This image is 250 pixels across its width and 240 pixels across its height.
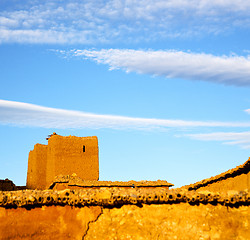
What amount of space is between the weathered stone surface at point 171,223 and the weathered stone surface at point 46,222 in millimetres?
164

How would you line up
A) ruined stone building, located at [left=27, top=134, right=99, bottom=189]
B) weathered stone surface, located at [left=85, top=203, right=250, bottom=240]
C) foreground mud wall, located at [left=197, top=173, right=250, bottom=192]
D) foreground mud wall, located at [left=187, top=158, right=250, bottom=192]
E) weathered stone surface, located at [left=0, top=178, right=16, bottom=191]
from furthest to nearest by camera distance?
weathered stone surface, located at [left=0, top=178, right=16, bottom=191], ruined stone building, located at [left=27, top=134, right=99, bottom=189], foreground mud wall, located at [left=197, top=173, right=250, bottom=192], foreground mud wall, located at [left=187, top=158, right=250, bottom=192], weathered stone surface, located at [left=85, top=203, right=250, bottom=240]

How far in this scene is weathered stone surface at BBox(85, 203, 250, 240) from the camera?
5.77 metres

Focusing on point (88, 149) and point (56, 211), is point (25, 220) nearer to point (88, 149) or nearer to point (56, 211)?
point (56, 211)

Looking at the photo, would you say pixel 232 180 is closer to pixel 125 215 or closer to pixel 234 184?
pixel 234 184

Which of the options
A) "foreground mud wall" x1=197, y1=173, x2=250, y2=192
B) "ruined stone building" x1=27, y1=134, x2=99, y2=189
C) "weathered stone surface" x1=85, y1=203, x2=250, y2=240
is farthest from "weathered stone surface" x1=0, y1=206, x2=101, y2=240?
"ruined stone building" x1=27, y1=134, x2=99, y2=189

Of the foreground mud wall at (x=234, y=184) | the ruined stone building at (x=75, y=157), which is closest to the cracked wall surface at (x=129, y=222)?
the foreground mud wall at (x=234, y=184)

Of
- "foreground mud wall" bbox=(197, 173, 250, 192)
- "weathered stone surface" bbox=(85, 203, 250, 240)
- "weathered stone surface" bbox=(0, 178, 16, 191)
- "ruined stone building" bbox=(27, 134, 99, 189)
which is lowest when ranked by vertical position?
"weathered stone surface" bbox=(85, 203, 250, 240)

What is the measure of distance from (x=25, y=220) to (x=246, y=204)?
3.34 meters

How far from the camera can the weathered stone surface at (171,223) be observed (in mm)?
5770

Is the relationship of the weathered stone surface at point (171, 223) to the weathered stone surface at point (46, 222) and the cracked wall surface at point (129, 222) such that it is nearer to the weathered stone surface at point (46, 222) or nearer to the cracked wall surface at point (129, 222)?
the cracked wall surface at point (129, 222)

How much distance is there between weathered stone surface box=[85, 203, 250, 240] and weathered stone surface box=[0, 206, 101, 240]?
16 centimetres

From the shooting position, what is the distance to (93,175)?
89.6 ft

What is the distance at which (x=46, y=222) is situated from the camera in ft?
19.3

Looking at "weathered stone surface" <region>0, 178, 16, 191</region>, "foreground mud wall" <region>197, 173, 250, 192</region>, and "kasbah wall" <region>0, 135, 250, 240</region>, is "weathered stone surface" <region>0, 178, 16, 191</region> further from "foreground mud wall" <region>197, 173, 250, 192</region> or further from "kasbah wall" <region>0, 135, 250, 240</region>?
"kasbah wall" <region>0, 135, 250, 240</region>
